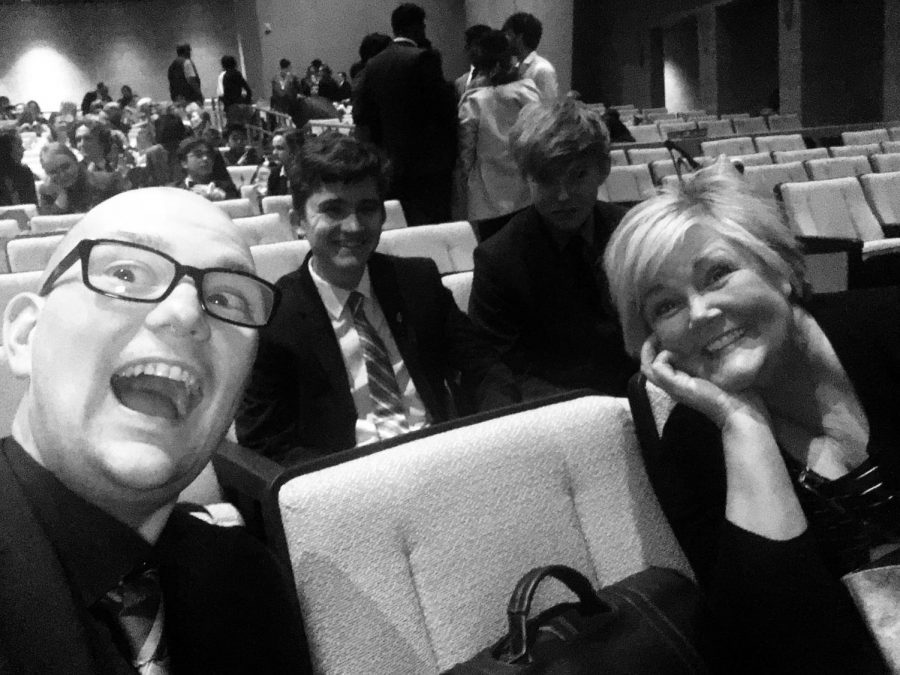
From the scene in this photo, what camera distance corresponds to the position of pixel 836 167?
5750 millimetres

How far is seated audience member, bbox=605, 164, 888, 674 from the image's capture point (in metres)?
1.17

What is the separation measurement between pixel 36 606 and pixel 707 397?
900 mm

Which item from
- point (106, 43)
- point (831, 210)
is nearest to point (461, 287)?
point (831, 210)

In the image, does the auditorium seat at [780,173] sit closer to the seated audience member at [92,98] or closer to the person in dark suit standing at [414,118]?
the person in dark suit standing at [414,118]

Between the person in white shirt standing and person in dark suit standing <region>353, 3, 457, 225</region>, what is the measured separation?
62 centimetres

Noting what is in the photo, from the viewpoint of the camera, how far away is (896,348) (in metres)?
1.42

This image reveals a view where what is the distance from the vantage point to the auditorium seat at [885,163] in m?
5.96

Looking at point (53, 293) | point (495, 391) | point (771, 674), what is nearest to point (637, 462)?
point (771, 674)

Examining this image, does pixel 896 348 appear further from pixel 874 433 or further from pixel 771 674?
pixel 771 674

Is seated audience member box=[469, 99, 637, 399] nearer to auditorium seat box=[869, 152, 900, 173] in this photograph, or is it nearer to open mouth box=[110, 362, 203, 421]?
open mouth box=[110, 362, 203, 421]

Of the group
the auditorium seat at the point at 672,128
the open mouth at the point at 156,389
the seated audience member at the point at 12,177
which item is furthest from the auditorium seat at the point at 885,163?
the seated audience member at the point at 12,177

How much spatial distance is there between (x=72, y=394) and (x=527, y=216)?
158 centimetres

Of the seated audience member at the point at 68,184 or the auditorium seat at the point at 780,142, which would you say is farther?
the auditorium seat at the point at 780,142

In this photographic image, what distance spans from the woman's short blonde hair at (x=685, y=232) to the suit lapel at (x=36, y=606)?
91 cm
